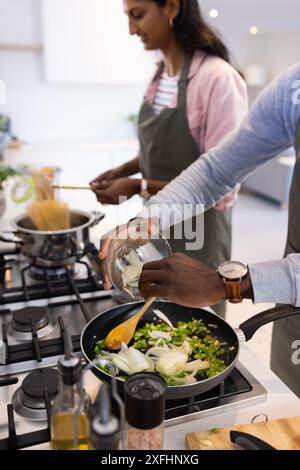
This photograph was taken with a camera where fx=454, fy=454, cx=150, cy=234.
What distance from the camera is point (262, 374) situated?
75 cm

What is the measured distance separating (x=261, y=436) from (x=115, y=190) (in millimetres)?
854

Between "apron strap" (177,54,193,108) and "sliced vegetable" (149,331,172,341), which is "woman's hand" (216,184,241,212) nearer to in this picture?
"apron strap" (177,54,193,108)

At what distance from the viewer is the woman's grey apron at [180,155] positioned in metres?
1.29

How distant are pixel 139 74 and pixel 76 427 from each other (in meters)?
3.22

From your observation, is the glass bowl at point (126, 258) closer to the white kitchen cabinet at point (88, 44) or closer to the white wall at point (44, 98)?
the white kitchen cabinet at point (88, 44)

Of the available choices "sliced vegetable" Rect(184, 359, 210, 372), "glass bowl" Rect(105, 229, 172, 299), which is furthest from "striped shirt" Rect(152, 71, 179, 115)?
"sliced vegetable" Rect(184, 359, 210, 372)

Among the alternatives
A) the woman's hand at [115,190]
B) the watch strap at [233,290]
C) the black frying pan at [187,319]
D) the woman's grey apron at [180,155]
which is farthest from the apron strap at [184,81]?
the watch strap at [233,290]

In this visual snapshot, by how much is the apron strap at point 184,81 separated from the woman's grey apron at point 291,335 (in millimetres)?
476

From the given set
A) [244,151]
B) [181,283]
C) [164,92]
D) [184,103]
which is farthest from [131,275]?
[164,92]

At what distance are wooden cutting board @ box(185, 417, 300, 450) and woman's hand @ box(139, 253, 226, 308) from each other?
0.58ft

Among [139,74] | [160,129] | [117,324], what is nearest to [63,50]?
[139,74]

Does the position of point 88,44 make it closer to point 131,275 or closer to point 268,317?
point 131,275

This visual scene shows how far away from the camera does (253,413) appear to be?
2.18ft
